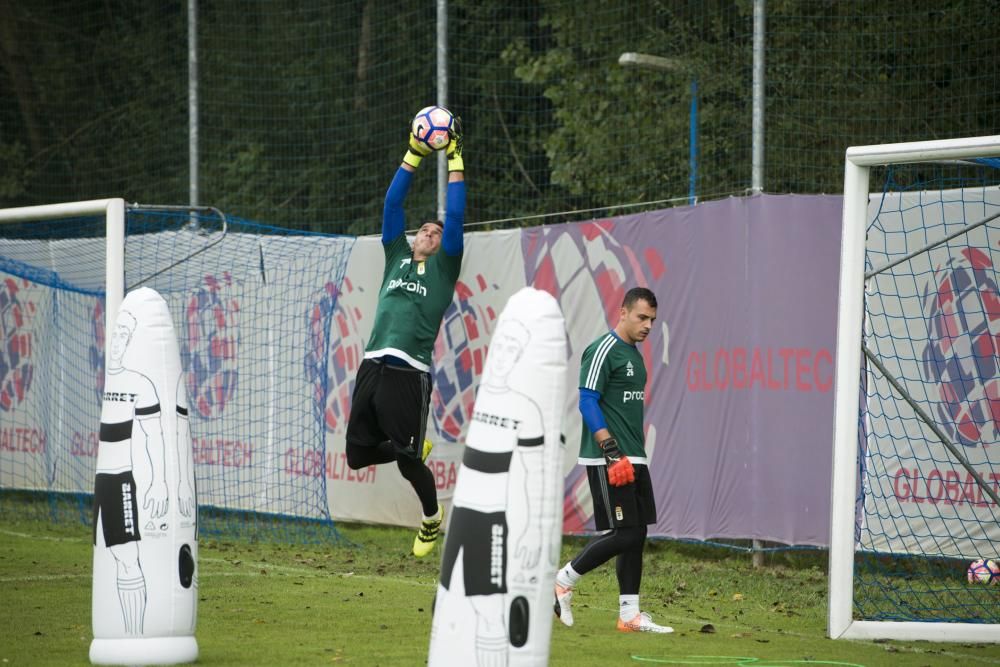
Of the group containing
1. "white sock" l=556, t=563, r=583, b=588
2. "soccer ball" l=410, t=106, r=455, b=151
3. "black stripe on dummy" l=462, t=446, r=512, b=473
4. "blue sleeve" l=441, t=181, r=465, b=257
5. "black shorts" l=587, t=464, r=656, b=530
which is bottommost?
"white sock" l=556, t=563, r=583, b=588

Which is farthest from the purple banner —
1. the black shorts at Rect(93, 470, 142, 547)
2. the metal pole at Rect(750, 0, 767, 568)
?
the black shorts at Rect(93, 470, 142, 547)

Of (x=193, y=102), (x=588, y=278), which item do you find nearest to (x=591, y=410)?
(x=588, y=278)

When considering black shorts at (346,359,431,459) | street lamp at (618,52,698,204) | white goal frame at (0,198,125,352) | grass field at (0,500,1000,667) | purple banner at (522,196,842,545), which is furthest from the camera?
street lamp at (618,52,698,204)

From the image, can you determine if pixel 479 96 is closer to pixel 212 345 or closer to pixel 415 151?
pixel 212 345

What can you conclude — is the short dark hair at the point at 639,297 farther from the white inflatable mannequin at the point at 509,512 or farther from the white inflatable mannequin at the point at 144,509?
the white inflatable mannequin at the point at 509,512

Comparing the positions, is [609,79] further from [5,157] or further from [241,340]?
[5,157]

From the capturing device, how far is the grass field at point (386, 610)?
6.84 meters

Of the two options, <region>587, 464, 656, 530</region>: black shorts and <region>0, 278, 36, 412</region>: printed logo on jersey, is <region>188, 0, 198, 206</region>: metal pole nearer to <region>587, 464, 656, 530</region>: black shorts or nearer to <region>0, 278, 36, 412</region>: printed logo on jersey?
<region>0, 278, 36, 412</region>: printed logo on jersey

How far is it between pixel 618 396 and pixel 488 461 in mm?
3100

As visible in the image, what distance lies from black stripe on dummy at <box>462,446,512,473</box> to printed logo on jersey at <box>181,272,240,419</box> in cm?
930

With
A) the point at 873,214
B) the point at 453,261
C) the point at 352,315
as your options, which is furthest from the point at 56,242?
the point at 873,214

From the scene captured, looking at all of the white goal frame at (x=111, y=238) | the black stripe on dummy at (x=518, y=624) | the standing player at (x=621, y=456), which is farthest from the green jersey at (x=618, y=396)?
the white goal frame at (x=111, y=238)

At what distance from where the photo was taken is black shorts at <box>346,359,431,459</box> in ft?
30.1

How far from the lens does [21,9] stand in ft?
66.8
